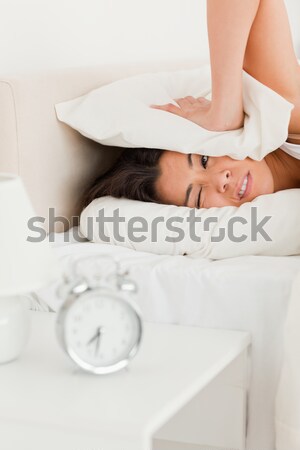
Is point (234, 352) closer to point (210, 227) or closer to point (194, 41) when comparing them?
point (210, 227)

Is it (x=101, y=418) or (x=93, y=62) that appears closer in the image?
(x=101, y=418)

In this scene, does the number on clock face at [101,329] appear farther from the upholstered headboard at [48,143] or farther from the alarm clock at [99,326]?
the upholstered headboard at [48,143]

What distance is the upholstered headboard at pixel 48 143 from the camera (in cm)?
187

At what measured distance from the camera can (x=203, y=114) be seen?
1966 mm

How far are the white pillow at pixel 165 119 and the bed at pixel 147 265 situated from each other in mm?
80

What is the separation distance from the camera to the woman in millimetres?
1862

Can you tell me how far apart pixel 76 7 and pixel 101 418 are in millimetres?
1486

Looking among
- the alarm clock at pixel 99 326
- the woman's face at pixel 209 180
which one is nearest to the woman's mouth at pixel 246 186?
the woman's face at pixel 209 180

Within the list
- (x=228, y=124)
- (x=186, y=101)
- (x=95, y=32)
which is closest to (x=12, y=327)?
(x=228, y=124)

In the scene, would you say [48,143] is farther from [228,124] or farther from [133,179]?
[228,124]

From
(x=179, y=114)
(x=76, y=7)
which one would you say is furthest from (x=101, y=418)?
(x=76, y=7)

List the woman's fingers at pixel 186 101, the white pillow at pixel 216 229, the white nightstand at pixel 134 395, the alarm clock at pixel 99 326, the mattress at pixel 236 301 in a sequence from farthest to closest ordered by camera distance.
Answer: the woman's fingers at pixel 186 101 < the white pillow at pixel 216 229 < the mattress at pixel 236 301 < the alarm clock at pixel 99 326 < the white nightstand at pixel 134 395

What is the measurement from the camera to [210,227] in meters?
1.81

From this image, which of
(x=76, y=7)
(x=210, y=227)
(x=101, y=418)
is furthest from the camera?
(x=76, y=7)
